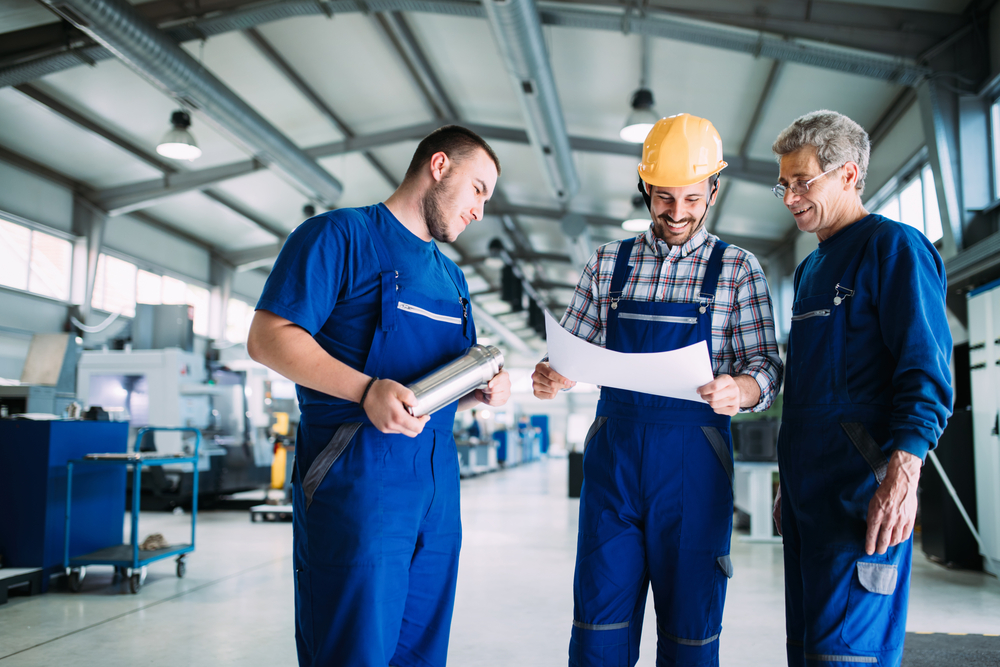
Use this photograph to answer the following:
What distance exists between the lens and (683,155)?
180 centimetres

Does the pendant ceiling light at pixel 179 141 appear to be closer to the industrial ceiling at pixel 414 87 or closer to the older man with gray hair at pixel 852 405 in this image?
the industrial ceiling at pixel 414 87

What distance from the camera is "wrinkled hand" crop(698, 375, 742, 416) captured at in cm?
157

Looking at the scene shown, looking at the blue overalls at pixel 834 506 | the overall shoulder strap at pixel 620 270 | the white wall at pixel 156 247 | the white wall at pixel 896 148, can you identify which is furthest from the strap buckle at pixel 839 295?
the white wall at pixel 156 247

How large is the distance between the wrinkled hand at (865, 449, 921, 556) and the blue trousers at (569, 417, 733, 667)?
339 millimetres

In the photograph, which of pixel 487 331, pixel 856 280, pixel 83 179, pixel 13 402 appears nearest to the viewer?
pixel 856 280

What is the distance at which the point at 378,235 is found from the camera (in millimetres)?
1633

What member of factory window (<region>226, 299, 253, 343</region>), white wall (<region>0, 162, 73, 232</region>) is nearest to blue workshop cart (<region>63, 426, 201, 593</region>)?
white wall (<region>0, 162, 73, 232</region>)

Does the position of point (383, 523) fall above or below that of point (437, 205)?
below

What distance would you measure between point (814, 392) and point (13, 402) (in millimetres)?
5925

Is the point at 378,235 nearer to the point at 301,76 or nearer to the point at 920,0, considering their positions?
the point at 920,0

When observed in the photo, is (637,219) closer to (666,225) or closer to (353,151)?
(353,151)

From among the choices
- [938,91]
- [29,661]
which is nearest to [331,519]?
[29,661]

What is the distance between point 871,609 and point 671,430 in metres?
0.56

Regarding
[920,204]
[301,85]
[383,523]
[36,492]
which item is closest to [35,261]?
[301,85]
